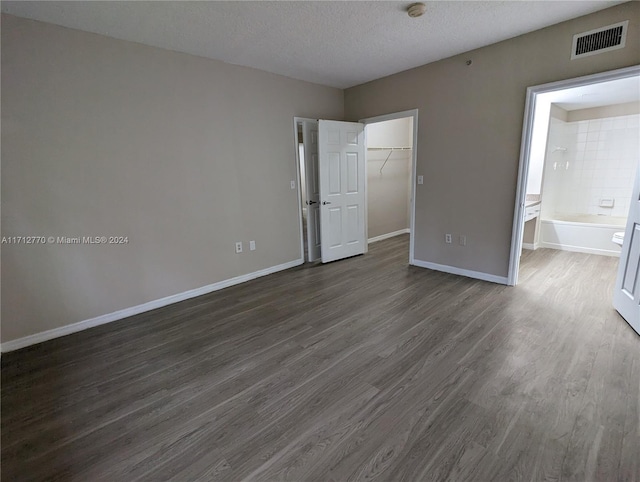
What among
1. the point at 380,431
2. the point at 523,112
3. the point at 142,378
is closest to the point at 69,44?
the point at 142,378

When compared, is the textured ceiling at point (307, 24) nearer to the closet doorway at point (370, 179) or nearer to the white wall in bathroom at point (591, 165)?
the closet doorway at point (370, 179)

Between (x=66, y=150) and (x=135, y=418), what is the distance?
2259mm

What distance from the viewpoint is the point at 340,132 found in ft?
14.3

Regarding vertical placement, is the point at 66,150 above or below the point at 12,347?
above

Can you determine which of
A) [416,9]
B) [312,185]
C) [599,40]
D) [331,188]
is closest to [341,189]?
[331,188]

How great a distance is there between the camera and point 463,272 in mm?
3801

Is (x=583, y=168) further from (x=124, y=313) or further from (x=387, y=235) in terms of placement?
(x=124, y=313)

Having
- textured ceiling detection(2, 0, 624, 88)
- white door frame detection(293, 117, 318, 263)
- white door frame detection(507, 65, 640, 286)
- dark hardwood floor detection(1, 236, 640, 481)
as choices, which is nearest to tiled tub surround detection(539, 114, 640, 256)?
dark hardwood floor detection(1, 236, 640, 481)

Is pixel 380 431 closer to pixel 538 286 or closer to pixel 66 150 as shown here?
pixel 538 286

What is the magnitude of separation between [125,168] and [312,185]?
2.39 m

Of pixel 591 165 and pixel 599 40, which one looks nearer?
pixel 599 40

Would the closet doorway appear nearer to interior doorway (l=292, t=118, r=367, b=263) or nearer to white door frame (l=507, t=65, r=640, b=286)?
interior doorway (l=292, t=118, r=367, b=263)

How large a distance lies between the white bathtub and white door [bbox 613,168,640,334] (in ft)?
7.09

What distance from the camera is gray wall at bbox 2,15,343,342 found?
7.88 ft
